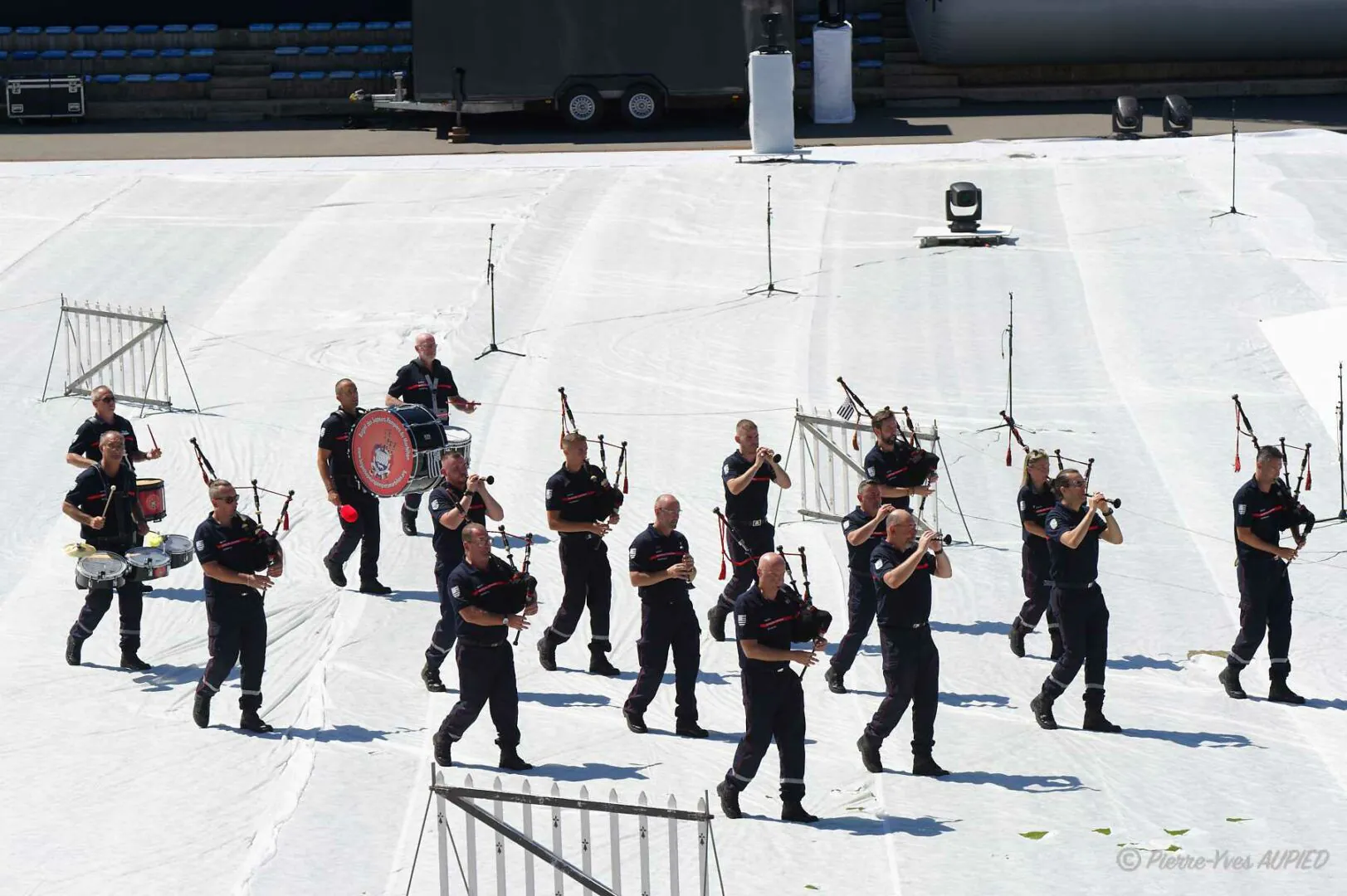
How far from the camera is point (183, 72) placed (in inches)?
1372

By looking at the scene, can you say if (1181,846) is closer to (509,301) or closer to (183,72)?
(509,301)

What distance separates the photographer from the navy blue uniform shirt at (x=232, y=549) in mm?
11727

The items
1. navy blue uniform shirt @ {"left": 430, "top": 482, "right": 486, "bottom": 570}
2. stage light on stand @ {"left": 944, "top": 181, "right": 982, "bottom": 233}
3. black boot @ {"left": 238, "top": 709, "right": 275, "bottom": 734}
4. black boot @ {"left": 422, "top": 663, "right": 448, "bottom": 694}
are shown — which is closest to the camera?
black boot @ {"left": 238, "top": 709, "right": 275, "bottom": 734}

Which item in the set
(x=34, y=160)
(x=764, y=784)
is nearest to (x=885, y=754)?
(x=764, y=784)

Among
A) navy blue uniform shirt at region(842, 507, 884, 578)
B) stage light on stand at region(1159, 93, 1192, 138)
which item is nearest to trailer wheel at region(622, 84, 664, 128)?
stage light on stand at region(1159, 93, 1192, 138)

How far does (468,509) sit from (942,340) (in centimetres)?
834

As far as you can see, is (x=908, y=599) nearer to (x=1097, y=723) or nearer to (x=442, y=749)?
(x=1097, y=723)

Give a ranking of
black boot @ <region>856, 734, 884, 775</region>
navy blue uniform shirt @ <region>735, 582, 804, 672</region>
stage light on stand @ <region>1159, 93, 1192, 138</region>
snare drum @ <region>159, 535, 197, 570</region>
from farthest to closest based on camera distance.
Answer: stage light on stand @ <region>1159, 93, 1192, 138</region> → snare drum @ <region>159, 535, 197, 570</region> → black boot @ <region>856, 734, 884, 775</region> → navy blue uniform shirt @ <region>735, 582, 804, 672</region>

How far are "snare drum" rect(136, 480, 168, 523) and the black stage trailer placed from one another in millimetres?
16890

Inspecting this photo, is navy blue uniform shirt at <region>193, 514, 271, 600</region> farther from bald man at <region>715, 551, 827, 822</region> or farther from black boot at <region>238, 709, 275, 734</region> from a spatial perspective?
bald man at <region>715, 551, 827, 822</region>

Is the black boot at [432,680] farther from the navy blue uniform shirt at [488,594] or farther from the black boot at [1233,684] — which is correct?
the black boot at [1233,684]

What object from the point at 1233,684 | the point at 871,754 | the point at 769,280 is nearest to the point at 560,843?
the point at 871,754

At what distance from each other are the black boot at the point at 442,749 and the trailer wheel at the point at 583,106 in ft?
68.7

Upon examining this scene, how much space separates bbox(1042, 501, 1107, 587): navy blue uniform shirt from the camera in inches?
457
